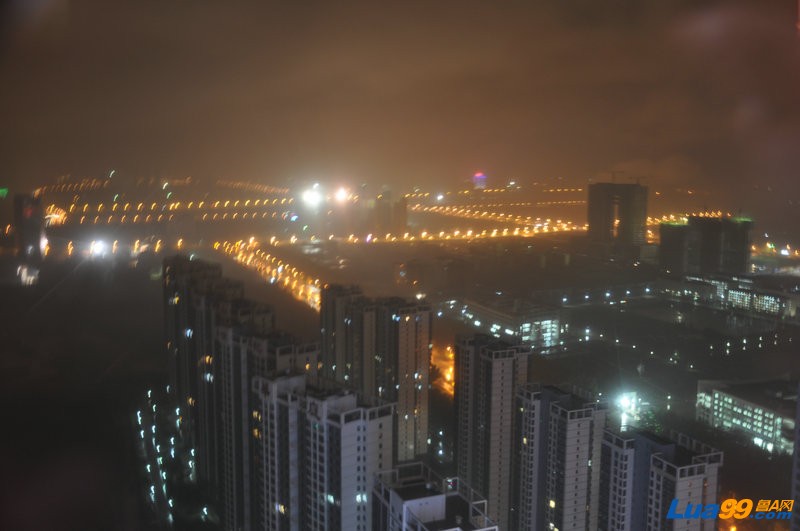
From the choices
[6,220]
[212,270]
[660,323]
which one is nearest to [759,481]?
[660,323]

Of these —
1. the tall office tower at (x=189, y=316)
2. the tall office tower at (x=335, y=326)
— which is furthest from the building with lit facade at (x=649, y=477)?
the tall office tower at (x=189, y=316)

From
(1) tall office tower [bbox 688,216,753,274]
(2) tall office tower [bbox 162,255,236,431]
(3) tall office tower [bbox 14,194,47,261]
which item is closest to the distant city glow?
(2) tall office tower [bbox 162,255,236,431]

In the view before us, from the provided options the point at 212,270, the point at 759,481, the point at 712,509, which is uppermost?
the point at 212,270

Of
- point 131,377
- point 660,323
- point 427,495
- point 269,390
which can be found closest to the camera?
point 427,495

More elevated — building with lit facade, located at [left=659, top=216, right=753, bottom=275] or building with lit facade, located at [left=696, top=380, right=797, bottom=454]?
building with lit facade, located at [left=659, top=216, right=753, bottom=275]

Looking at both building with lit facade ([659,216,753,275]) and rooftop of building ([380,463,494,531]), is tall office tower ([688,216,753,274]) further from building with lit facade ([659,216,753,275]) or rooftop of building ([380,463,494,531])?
rooftop of building ([380,463,494,531])

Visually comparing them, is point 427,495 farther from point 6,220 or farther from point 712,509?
point 6,220
